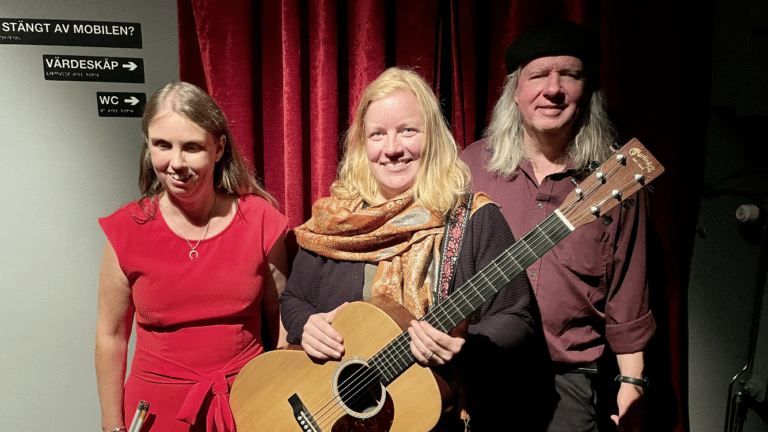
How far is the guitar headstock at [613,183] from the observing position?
136 cm

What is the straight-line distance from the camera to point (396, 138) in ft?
5.37

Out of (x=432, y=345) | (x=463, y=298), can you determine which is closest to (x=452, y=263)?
(x=463, y=298)

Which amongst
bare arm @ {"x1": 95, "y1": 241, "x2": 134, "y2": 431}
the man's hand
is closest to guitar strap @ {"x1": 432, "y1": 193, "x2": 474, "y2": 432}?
the man's hand

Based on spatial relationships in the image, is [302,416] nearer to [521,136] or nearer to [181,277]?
[181,277]

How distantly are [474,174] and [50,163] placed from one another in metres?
1.73

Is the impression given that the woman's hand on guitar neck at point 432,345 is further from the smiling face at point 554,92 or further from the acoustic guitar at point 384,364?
the smiling face at point 554,92

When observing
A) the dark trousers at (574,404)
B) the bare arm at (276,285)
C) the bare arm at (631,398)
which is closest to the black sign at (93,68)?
the bare arm at (276,285)

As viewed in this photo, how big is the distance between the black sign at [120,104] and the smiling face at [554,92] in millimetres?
1551

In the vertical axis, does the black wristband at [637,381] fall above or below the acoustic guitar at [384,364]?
below

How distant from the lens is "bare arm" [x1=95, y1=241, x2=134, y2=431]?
1.90 m

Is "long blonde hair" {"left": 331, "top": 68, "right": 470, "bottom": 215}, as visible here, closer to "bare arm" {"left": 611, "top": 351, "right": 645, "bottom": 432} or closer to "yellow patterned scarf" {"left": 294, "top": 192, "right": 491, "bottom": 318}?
"yellow patterned scarf" {"left": 294, "top": 192, "right": 491, "bottom": 318}

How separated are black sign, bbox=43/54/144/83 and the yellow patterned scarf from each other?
1169mm

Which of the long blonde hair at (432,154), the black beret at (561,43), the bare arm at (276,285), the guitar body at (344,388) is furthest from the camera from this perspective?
the bare arm at (276,285)

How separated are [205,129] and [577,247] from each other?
49.3 inches
